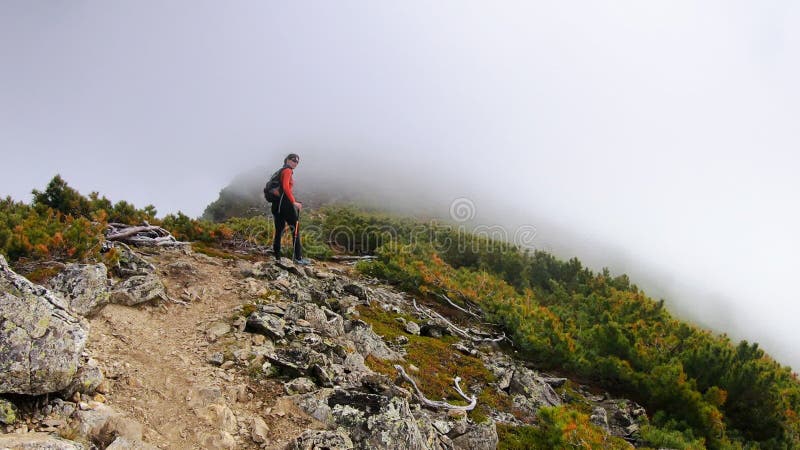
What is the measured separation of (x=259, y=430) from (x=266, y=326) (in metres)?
2.64

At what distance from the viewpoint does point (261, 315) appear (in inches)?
321

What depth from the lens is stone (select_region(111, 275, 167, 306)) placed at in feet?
24.4

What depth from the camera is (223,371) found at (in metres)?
6.23

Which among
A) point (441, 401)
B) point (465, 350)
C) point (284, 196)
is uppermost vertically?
point (284, 196)

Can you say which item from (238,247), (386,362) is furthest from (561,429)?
(238,247)

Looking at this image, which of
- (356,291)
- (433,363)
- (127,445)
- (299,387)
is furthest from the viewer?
(356,291)

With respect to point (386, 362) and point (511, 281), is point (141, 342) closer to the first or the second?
point (386, 362)

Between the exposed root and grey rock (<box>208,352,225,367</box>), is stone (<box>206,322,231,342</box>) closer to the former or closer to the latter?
grey rock (<box>208,352,225,367</box>)

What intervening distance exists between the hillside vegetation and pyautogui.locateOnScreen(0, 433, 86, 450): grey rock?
4.43 meters

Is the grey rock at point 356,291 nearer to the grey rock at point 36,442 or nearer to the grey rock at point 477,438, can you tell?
the grey rock at point 477,438

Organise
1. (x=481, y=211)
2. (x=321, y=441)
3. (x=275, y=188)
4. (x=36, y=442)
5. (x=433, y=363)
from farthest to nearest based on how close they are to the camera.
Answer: (x=481, y=211) → (x=275, y=188) → (x=433, y=363) → (x=321, y=441) → (x=36, y=442)

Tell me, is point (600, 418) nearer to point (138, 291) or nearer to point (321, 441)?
point (321, 441)

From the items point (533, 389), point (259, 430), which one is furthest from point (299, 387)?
point (533, 389)

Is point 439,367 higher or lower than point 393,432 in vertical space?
lower
